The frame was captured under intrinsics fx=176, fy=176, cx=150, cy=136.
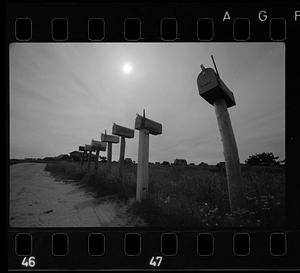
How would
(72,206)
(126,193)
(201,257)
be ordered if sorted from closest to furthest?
(201,257), (72,206), (126,193)

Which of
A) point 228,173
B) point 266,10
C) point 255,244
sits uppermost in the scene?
point 266,10

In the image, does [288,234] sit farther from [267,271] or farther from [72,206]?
[72,206]

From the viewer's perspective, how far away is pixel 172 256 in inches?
102

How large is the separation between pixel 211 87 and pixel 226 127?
32.4 inches

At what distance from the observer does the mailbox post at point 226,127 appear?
3260mm

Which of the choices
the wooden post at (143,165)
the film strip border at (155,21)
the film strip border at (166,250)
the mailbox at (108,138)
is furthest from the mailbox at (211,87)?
the mailbox at (108,138)

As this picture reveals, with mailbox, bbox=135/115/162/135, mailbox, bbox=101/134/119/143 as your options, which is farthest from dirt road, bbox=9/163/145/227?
mailbox, bbox=101/134/119/143

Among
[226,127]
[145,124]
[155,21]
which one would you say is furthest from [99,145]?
[155,21]

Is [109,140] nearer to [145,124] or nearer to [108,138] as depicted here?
[108,138]

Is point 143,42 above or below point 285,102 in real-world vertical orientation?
above

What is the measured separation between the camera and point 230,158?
11.0 ft

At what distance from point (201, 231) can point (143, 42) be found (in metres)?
2.99

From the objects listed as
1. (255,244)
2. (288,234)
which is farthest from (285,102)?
(255,244)

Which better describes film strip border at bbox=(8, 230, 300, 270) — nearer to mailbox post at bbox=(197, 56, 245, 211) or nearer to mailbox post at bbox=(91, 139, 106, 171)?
mailbox post at bbox=(197, 56, 245, 211)
